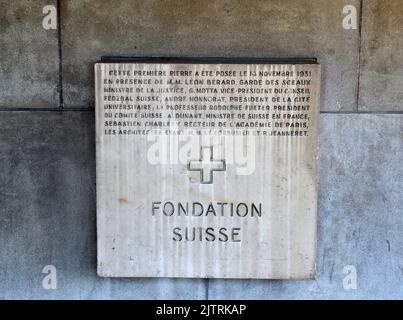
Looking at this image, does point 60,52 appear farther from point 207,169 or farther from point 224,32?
point 207,169

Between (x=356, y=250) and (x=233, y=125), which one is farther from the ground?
(x=233, y=125)

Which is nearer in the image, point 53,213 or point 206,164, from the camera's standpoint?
point 206,164

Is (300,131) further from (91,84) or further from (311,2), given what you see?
(91,84)

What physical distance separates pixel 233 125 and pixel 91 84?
97 centimetres

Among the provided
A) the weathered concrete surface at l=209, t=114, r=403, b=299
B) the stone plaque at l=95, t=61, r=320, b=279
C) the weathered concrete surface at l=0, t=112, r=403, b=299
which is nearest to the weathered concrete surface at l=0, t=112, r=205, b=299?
the weathered concrete surface at l=0, t=112, r=403, b=299

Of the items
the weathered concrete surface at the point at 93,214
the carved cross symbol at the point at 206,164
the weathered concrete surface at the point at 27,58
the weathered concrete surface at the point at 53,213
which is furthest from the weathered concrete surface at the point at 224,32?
the carved cross symbol at the point at 206,164

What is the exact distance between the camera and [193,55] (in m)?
3.73

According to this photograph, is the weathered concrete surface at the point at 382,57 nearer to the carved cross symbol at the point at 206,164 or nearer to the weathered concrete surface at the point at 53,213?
the carved cross symbol at the point at 206,164

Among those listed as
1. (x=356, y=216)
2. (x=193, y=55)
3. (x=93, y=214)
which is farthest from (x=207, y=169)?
(x=356, y=216)

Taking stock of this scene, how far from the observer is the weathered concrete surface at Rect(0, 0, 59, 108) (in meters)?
3.74

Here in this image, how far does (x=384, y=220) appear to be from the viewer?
382cm

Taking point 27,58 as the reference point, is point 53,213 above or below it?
below

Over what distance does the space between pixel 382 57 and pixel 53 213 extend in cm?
239
